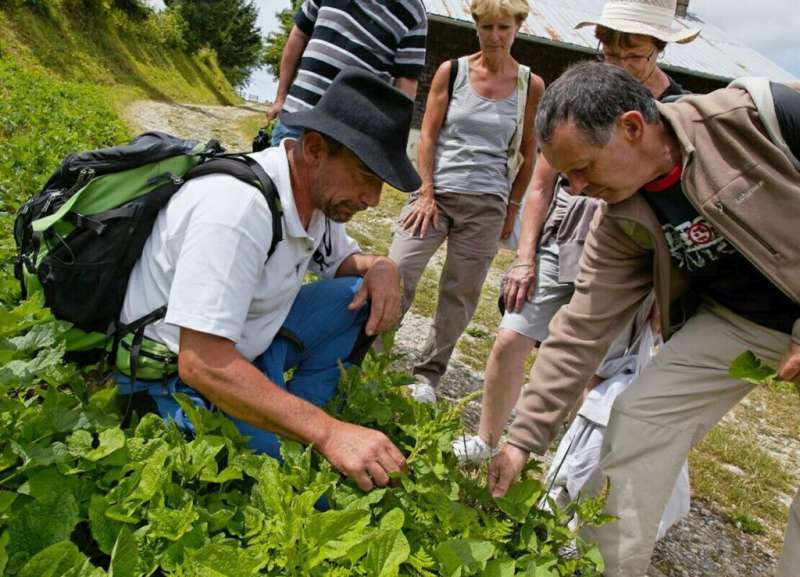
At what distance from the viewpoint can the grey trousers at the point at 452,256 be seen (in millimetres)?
3697

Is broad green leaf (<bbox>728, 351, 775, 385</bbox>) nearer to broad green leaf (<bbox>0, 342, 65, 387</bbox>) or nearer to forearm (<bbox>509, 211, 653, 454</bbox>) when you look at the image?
forearm (<bbox>509, 211, 653, 454</bbox>)

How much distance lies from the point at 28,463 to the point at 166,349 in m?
0.59

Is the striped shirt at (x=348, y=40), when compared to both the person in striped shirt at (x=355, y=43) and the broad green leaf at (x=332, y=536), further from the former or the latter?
the broad green leaf at (x=332, y=536)

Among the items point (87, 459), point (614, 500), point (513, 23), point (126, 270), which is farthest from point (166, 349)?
point (513, 23)

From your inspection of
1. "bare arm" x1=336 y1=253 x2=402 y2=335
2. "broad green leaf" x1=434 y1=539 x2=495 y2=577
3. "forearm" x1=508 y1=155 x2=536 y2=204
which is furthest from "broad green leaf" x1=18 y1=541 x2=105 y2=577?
"forearm" x1=508 y1=155 x2=536 y2=204

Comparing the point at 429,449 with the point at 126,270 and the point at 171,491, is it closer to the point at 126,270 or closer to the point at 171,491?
the point at 171,491

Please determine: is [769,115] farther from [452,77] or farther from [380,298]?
[452,77]

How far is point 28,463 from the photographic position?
162 centimetres

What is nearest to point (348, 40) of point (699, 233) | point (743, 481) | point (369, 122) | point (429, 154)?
point (429, 154)

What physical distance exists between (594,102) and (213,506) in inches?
62.0

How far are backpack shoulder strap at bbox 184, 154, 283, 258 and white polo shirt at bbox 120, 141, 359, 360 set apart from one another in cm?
2

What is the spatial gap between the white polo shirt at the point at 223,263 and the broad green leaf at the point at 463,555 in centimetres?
80

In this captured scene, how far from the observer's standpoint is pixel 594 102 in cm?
201

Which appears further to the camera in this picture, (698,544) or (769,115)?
(698,544)
